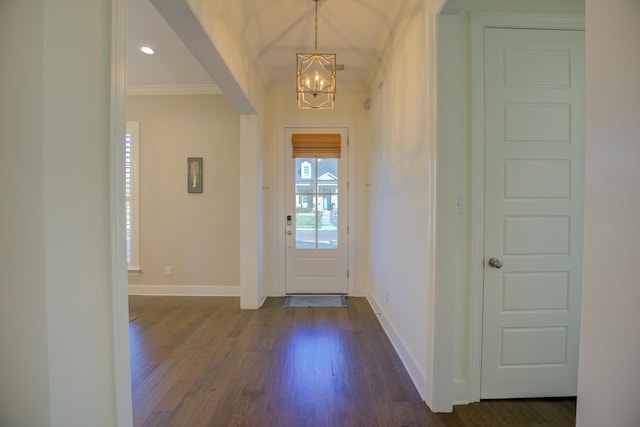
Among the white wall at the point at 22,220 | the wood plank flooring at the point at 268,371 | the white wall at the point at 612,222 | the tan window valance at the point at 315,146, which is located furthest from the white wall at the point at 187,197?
the white wall at the point at 612,222

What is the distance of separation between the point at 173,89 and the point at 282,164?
1.79 m

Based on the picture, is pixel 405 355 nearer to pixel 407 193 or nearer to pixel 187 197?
pixel 407 193

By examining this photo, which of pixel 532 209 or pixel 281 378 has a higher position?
pixel 532 209

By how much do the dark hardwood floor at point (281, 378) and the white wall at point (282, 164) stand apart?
0.89 meters

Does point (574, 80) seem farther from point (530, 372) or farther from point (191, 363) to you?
point (191, 363)

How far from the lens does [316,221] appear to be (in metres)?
4.04

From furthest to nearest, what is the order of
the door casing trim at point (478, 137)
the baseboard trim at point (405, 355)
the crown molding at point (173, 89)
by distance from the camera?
the crown molding at point (173, 89)
the baseboard trim at point (405, 355)
the door casing trim at point (478, 137)

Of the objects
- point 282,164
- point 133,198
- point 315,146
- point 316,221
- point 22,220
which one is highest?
point 315,146

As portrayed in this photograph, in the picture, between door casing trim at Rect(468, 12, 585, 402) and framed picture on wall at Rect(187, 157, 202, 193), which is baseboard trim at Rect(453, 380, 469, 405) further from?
framed picture on wall at Rect(187, 157, 202, 193)

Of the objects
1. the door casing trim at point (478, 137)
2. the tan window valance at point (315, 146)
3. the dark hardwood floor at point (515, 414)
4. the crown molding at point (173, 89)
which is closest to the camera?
the dark hardwood floor at point (515, 414)

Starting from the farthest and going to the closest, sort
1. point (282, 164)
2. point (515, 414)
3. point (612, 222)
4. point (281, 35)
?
point (282, 164) → point (281, 35) → point (515, 414) → point (612, 222)

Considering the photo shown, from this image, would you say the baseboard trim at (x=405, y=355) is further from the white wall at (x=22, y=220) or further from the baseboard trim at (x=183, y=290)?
the baseboard trim at (x=183, y=290)

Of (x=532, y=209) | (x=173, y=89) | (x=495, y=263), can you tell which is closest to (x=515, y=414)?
(x=495, y=263)

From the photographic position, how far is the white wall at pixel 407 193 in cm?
184
